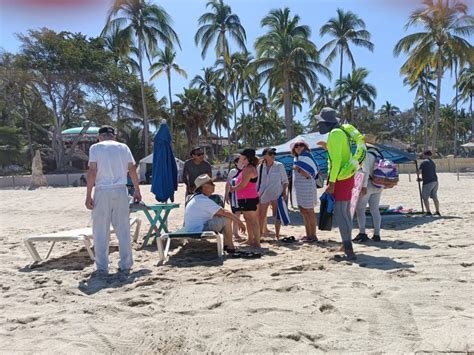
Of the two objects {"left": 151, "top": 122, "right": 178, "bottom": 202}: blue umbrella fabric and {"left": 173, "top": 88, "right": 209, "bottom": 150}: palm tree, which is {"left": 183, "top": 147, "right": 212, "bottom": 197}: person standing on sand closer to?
{"left": 151, "top": 122, "right": 178, "bottom": 202}: blue umbrella fabric

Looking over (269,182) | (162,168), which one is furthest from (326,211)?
(162,168)

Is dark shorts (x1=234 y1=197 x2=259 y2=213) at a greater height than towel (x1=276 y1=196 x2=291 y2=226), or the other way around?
dark shorts (x1=234 y1=197 x2=259 y2=213)

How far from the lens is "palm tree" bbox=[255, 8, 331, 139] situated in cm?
3209

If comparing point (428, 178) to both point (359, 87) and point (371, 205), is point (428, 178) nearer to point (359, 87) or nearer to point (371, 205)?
point (371, 205)

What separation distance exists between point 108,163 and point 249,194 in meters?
2.03

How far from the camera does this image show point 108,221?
4812 millimetres

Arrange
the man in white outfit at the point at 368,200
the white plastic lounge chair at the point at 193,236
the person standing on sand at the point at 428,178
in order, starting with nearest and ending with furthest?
the white plastic lounge chair at the point at 193,236
the man in white outfit at the point at 368,200
the person standing on sand at the point at 428,178

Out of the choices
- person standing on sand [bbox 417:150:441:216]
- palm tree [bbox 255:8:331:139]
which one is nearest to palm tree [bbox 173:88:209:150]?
palm tree [bbox 255:8:331:139]

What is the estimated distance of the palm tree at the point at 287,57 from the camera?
32094 mm

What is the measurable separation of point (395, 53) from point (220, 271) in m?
31.6

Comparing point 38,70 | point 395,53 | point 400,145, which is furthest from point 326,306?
point 400,145

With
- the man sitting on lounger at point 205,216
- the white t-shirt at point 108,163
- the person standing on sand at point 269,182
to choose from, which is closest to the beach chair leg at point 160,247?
the man sitting on lounger at point 205,216

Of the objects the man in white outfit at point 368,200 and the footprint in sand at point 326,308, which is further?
the man in white outfit at point 368,200

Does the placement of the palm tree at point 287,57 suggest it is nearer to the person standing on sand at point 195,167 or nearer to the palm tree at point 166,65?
the palm tree at point 166,65
